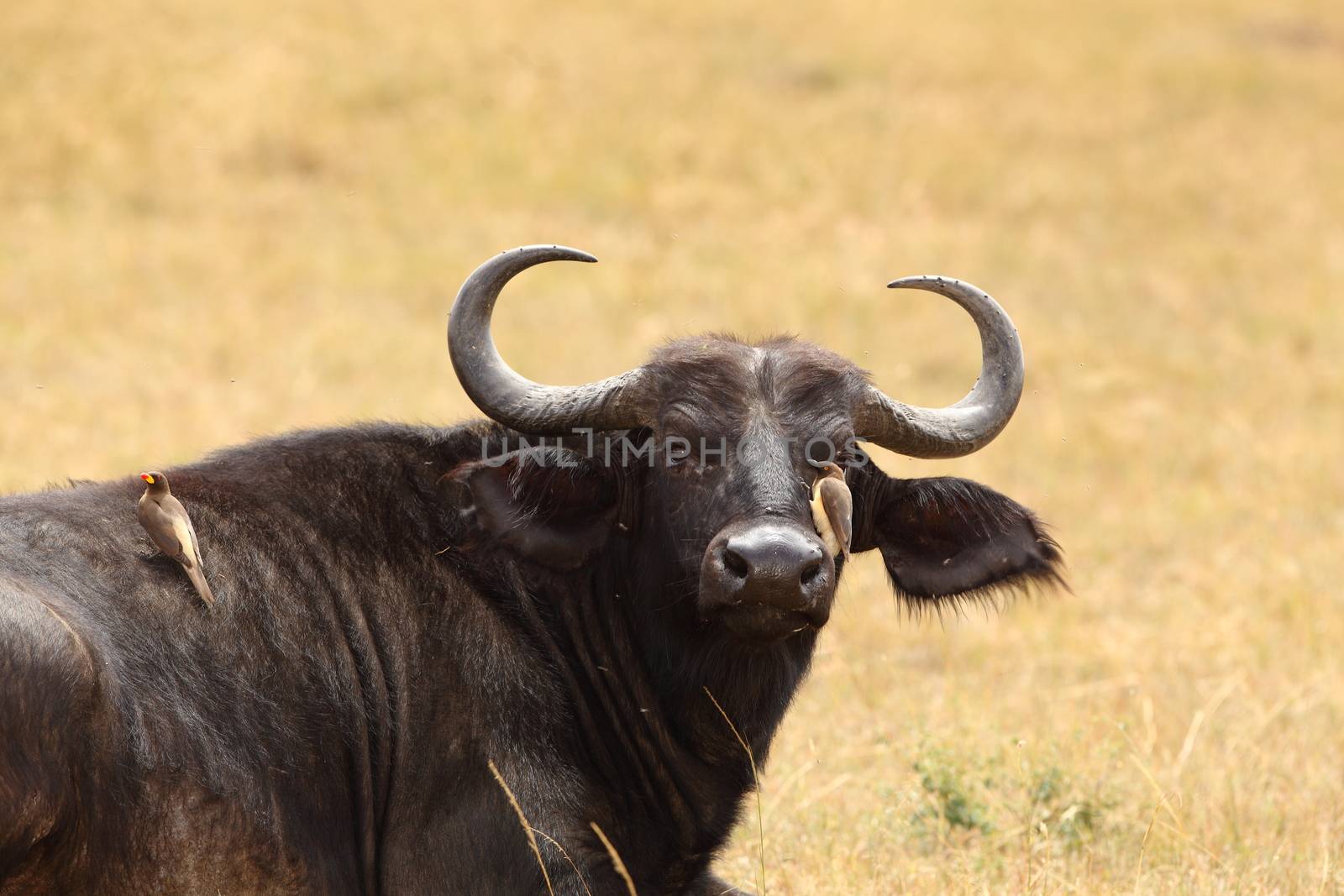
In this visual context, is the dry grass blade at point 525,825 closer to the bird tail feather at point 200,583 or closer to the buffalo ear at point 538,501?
the buffalo ear at point 538,501

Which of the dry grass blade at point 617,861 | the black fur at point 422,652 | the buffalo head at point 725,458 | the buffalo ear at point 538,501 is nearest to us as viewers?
the black fur at point 422,652

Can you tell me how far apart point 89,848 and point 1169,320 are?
16.2 m

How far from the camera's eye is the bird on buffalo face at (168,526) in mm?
4996

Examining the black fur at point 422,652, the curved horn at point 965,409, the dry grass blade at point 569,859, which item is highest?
the curved horn at point 965,409

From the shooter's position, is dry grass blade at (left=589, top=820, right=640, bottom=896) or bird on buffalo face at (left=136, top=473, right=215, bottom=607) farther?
bird on buffalo face at (left=136, top=473, right=215, bottom=607)

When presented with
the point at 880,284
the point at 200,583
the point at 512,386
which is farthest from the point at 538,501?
the point at 880,284

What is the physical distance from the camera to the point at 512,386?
565 centimetres

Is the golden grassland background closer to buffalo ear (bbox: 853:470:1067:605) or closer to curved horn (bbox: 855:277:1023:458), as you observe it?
buffalo ear (bbox: 853:470:1067:605)

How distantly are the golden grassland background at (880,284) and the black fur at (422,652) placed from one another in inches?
41.0

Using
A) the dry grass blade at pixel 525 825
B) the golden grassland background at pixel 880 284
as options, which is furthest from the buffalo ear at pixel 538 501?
the golden grassland background at pixel 880 284

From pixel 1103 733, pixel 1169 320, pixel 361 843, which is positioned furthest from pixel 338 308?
pixel 361 843

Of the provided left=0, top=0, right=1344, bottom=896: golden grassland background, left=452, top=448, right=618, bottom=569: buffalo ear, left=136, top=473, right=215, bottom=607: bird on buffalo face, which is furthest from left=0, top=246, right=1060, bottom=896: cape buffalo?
left=0, top=0, right=1344, bottom=896: golden grassland background

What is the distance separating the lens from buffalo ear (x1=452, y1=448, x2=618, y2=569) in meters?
5.51

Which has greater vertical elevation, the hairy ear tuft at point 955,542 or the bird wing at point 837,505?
the bird wing at point 837,505
